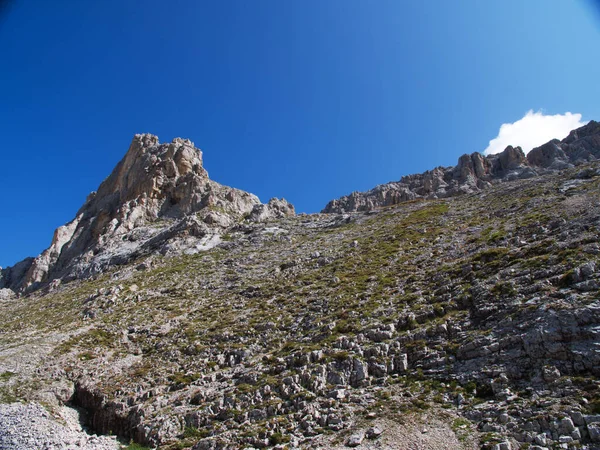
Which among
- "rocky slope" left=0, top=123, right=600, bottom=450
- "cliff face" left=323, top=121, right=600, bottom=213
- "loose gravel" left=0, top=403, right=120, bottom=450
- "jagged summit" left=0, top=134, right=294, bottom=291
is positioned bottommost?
"loose gravel" left=0, top=403, right=120, bottom=450

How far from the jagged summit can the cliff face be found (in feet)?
105

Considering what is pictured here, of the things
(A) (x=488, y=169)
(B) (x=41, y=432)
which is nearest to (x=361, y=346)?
(B) (x=41, y=432)

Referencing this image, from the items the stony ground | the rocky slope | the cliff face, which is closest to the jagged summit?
the rocky slope

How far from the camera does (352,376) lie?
53.7 feet

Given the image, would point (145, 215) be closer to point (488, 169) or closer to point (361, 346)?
point (361, 346)

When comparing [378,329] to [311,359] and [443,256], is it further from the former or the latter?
[443,256]

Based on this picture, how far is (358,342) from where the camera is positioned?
1856 centimetres

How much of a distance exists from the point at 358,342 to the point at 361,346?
436mm

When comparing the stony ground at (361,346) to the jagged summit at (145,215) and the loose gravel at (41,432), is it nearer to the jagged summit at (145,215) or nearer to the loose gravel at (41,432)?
the loose gravel at (41,432)

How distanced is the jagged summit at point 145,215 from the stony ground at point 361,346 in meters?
18.7

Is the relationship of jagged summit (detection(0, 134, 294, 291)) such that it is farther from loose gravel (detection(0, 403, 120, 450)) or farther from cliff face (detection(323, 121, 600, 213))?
loose gravel (detection(0, 403, 120, 450))

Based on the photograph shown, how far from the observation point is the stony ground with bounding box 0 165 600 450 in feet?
40.8

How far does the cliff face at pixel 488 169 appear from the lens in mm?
82125

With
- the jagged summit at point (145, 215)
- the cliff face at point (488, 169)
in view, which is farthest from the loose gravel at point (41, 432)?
the cliff face at point (488, 169)
